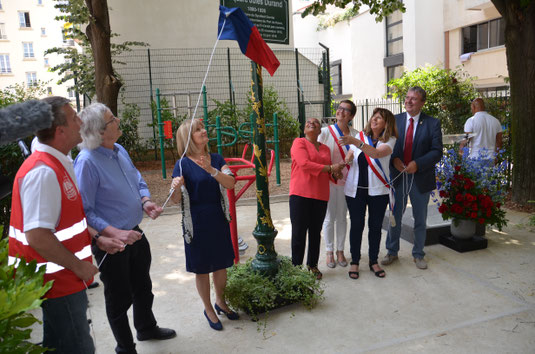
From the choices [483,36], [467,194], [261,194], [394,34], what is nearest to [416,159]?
[467,194]

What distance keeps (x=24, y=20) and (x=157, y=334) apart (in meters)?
50.7

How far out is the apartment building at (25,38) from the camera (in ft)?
139

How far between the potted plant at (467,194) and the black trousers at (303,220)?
1711mm

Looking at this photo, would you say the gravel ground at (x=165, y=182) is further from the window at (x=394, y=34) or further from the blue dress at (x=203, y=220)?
the window at (x=394, y=34)

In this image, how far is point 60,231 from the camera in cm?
204

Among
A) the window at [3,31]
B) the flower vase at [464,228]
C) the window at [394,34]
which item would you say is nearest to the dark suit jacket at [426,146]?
the flower vase at [464,228]

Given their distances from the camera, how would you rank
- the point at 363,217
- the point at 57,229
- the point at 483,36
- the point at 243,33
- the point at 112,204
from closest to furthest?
the point at 57,229 → the point at 112,204 → the point at 243,33 → the point at 363,217 → the point at 483,36

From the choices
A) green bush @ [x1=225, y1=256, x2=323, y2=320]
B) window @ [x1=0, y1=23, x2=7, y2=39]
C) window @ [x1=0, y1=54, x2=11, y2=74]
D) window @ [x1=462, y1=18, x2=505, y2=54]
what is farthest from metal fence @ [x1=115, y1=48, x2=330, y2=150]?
window @ [x1=0, y1=23, x2=7, y2=39]

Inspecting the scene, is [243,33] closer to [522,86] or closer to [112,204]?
[112,204]

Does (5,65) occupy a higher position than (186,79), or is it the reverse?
(5,65)

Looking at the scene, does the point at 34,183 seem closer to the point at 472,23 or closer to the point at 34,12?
the point at 472,23

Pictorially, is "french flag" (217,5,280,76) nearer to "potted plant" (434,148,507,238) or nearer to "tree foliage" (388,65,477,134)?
"potted plant" (434,148,507,238)

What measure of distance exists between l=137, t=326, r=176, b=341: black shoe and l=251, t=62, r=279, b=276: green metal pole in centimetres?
87

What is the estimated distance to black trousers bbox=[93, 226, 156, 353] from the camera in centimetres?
275
